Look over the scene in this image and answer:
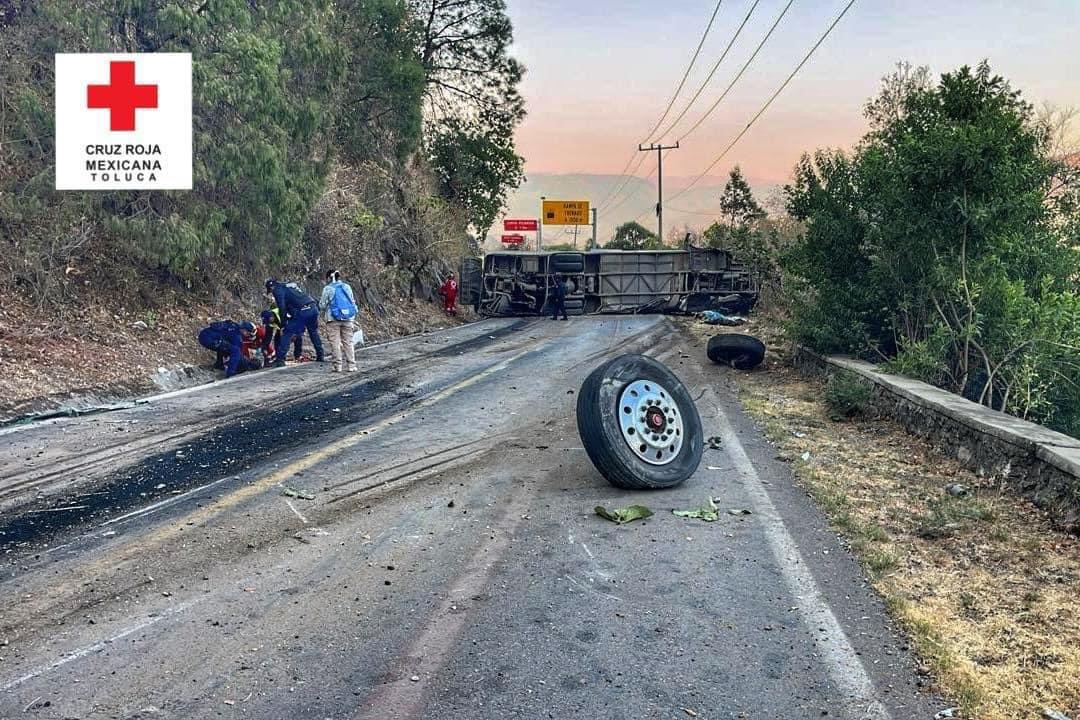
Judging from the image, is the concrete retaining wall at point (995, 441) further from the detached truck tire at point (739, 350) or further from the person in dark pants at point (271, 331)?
the person in dark pants at point (271, 331)

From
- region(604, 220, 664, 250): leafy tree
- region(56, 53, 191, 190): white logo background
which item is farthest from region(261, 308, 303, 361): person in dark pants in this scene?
region(604, 220, 664, 250): leafy tree

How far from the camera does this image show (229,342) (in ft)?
39.8

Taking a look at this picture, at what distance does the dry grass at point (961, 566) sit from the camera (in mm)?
3256

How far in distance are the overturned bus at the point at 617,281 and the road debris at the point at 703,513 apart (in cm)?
2288

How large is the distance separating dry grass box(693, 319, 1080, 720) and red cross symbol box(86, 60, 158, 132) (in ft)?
33.7

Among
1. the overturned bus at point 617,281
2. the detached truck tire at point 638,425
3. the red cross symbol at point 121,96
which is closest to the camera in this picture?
the detached truck tire at point 638,425

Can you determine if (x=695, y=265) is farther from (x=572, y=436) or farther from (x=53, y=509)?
(x=53, y=509)

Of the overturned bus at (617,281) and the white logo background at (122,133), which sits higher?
the white logo background at (122,133)

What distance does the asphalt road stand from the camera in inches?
121

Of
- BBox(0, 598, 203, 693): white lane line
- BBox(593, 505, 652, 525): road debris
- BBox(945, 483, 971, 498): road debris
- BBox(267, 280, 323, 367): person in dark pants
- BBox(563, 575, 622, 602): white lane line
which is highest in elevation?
BBox(267, 280, 323, 367): person in dark pants

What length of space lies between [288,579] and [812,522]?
3247 mm

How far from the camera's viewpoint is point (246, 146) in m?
13.1

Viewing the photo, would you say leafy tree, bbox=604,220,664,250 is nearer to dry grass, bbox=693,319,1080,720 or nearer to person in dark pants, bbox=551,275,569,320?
person in dark pants, bbox=551,275,569,320

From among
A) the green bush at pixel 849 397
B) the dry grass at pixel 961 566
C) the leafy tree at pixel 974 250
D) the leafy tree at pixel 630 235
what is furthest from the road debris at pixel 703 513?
the leafy tree at pixel 630 235
